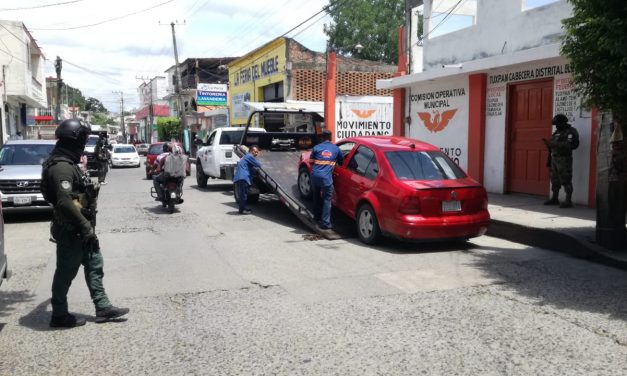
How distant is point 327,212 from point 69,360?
541cm

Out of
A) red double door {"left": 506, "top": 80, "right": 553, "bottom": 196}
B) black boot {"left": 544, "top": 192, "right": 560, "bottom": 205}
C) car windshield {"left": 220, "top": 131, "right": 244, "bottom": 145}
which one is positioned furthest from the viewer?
car windshield {"left": 220, "top": 131, "right": 244, "bottom": 145}

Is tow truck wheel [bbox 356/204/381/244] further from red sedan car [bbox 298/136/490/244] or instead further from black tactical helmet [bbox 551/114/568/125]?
black tactical helmet [bbox 551/114/568/125]

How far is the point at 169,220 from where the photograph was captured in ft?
36.3

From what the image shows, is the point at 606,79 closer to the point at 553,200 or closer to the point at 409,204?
the point at 409,204

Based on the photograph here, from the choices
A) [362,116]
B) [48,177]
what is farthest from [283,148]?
[362,116]

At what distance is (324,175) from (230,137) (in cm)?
779

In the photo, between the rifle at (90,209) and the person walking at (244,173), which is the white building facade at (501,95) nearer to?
the person walking at (244,173)

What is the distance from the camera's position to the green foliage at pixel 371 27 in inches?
1892

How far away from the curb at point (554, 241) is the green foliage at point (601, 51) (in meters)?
1.88

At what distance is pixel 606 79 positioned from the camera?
19.6 ft

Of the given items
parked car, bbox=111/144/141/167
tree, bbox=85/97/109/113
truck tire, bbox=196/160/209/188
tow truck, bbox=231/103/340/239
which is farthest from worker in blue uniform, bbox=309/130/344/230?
tree, bbox=85/97/109/113

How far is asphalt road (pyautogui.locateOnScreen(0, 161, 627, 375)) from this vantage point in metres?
4.05

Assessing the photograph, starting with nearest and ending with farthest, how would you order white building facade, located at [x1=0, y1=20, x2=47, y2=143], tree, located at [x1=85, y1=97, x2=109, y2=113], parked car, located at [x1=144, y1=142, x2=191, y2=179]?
parked car, located at [x1=144, y1=142, x2=191, y2=179] → white building facade, located at [x1=0, y1=20, x2=47, y2=143] → tree, located at [x1=85, y1=97, x2=109, y2=113]

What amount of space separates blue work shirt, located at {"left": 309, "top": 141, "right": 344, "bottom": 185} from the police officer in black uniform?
448 cm
